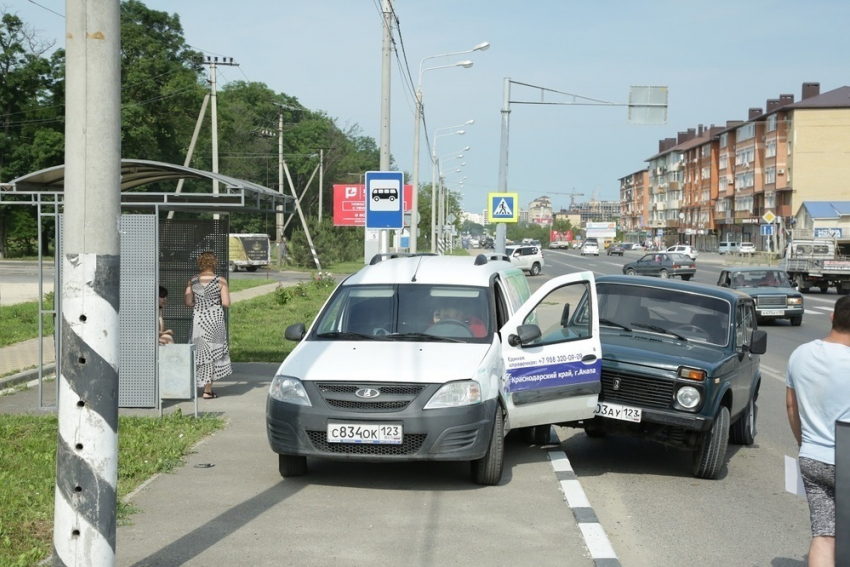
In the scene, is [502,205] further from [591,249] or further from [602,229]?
[602,229]

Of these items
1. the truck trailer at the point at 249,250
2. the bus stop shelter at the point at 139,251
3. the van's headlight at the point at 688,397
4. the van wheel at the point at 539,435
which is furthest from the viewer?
the truck trailer at the point at 249,250

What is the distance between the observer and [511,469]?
28.7 ft

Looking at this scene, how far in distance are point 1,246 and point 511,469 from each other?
201 feet

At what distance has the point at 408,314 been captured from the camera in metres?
8.96

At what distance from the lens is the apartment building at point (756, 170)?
97562mm

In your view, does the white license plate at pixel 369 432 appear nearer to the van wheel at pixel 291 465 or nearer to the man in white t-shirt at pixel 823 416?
the van wheel at pixel 291 465

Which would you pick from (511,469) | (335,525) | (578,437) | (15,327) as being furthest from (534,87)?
(335,525)

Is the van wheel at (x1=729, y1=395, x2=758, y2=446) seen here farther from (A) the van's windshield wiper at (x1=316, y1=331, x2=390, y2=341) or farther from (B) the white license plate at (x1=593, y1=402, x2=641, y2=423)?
(A) the van's windshield wiper at (x1=316, y1=331, x2=390, y2=341)

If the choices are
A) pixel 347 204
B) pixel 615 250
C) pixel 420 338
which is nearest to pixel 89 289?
pixel 420 338

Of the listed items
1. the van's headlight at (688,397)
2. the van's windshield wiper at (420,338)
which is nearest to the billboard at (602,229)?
the van's headlight at (688,397)

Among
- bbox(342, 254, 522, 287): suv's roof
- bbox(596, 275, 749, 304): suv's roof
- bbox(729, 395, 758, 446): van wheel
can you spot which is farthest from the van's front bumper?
bbox(729, 395, 758, 446): van wheel

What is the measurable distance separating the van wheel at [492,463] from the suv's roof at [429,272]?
1.63 m

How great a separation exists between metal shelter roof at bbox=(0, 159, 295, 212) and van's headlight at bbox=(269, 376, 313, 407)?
3442 millimetres

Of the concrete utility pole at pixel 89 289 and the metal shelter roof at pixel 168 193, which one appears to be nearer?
the concrete utility pole at pixel 89 289
